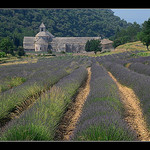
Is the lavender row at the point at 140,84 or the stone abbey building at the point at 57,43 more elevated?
the stone abbey building at the point at 57,43

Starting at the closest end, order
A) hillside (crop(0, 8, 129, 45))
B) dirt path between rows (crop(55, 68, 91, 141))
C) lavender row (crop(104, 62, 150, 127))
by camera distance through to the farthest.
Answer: dirt path between rows (crop(55, 68, 91, 141)) < lavender row (crop(104, 62, 150, 127)) < hillside (crop(0, 8, 129, 45))

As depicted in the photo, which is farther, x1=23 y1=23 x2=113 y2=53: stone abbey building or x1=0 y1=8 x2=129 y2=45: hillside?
x1=0 y1=8 x2=129 y2=45: hillside

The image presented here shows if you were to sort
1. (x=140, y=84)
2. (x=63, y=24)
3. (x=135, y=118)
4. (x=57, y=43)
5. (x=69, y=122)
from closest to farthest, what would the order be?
(x=69, y=122) < (x=135, y=118) < (x=140, y=84) < (x=57, y=43) < (x=63, y=24)

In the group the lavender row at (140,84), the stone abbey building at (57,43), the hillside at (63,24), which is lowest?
the lavender row at (140,84)

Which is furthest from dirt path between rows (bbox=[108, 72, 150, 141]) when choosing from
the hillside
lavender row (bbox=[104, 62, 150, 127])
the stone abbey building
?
the hillside

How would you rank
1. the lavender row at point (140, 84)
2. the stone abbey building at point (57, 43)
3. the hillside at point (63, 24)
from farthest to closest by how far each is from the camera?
1. the hillside at point (63, 24)
2. the stone abbey building at point (57, 43)
3. the lavender row at point (140, 84)

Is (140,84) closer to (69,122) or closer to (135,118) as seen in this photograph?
(135,118)

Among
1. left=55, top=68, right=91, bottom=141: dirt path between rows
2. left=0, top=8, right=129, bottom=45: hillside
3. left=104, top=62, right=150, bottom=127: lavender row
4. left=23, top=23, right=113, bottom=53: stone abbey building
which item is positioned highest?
left=0, top=8, right=129, bottom=45: hillside

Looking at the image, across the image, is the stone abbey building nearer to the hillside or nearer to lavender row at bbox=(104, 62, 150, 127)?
the hillside

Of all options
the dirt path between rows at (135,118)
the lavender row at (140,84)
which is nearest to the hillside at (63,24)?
the lavender row at (140,84)

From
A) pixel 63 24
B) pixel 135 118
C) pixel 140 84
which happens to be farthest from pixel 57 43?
pixel 135 118

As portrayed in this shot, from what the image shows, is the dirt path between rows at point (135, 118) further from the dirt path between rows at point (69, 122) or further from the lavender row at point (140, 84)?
the dirt path between rows at point (69, 122)

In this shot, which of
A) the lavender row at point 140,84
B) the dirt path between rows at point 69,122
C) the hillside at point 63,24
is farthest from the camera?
the hillside at point 63,24
